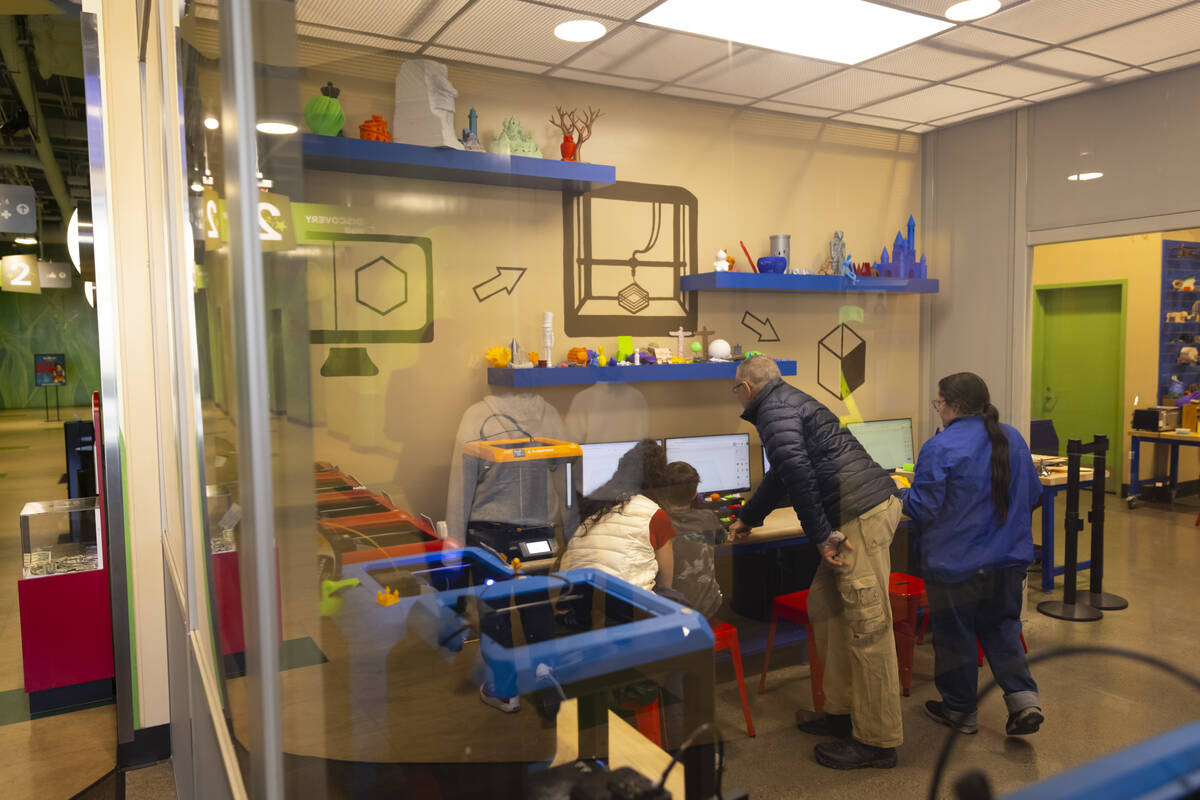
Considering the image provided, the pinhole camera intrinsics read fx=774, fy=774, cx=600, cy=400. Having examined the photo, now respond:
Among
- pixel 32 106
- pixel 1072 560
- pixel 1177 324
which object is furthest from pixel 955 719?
pixel 32 106

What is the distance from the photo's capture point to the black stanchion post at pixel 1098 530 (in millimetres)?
519

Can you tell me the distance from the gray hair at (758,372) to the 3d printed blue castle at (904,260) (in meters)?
0.19

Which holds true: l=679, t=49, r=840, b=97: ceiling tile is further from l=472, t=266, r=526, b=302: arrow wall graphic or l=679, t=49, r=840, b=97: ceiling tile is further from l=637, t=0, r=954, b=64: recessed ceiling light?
l=472, t=266, r=526, b=302: arrow wall graphic

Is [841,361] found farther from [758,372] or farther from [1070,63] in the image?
[1070,63]

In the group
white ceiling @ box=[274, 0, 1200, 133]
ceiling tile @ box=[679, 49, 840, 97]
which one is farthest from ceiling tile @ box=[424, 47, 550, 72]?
ceiling tile @ box=[679, 49, 840, 97]

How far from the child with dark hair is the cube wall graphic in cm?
22

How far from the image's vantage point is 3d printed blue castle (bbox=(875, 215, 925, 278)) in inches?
26.6

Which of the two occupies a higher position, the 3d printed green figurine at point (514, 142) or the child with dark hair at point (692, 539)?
the 3d printed green figurine at point (514, 142)

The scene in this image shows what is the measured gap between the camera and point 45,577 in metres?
2.68

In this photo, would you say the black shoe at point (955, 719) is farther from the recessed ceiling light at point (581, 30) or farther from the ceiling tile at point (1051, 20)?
the recessed ceiling light at point (581, 30)

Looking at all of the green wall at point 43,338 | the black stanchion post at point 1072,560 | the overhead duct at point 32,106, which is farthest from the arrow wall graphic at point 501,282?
the green wall at point 43,338

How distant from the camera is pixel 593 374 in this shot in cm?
108

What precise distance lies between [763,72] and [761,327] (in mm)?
265

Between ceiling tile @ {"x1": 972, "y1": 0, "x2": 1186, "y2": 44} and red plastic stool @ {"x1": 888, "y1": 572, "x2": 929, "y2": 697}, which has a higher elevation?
ceiling tile @ {"x1": 972, "y1": 0, "x2": 1186, "y2": 44}
